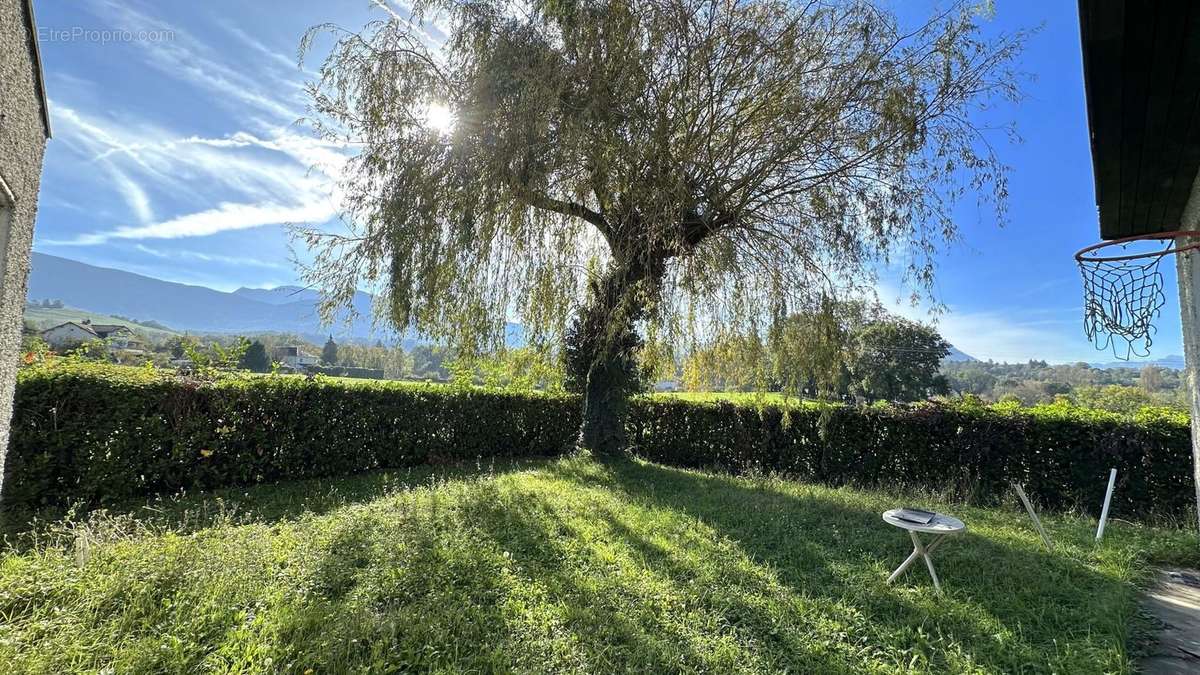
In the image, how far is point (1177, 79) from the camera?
1.89 metres

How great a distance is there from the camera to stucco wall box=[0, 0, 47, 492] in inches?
96.7

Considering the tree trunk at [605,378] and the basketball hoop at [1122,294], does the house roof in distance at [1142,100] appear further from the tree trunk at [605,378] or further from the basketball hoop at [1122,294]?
the tree trunk at [605,378]

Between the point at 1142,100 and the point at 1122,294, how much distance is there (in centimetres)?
138

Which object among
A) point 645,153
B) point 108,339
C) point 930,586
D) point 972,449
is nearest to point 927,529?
point 930,586

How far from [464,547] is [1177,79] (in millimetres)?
4321

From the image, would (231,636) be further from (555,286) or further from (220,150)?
(220,150)

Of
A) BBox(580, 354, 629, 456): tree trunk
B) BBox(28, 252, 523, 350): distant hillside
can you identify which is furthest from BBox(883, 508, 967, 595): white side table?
BBox(28, 252, 523, 350): distant hillside

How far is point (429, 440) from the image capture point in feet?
25.1

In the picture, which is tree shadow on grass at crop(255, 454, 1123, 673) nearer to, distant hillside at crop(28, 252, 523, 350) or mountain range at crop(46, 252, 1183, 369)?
mountain range at crop(46, 252, 1183, 369)

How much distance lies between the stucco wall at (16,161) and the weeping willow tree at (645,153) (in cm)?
203

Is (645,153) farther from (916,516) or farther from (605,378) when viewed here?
(605,378)

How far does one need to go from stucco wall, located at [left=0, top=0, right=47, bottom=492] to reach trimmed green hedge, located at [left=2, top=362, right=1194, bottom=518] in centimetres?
206

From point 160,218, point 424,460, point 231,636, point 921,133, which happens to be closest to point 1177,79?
point 921,133

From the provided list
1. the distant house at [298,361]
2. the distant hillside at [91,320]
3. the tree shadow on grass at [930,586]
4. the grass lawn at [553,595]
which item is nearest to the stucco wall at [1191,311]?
the grass lawn at [553,595]
